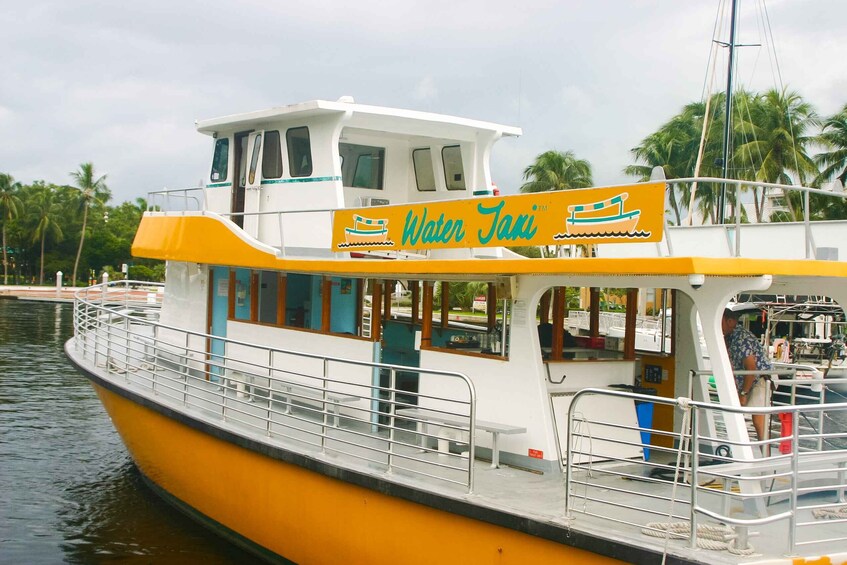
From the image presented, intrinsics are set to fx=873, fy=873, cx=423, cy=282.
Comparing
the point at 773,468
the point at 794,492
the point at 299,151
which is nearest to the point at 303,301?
the point at 299,151

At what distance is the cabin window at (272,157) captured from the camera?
10930 millimetres

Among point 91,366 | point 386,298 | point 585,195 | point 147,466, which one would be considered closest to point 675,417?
point 585,195

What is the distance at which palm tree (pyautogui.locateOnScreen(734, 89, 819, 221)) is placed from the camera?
3416cm

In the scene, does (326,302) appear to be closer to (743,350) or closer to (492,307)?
(492,307)

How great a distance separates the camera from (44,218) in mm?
65312

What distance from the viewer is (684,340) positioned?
28.6 feet

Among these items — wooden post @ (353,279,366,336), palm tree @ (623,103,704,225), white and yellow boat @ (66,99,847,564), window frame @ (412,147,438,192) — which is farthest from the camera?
palm tree @ (623,103,704,225)

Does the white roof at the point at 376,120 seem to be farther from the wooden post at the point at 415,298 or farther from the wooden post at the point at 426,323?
the wooden post at the point at 426,323

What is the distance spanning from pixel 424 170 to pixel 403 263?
3944 millimetres

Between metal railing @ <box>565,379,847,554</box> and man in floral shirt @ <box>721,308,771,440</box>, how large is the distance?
31 cm

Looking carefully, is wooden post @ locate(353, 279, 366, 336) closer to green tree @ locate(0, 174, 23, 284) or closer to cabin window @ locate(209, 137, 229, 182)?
cabin window @ locate(209, 137, 229, 182)

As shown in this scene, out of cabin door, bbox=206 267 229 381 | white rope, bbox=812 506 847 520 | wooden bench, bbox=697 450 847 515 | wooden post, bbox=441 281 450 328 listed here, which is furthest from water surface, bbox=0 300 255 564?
white rope, bbox=812 506 847 520

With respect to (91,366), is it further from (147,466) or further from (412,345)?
(412,345)

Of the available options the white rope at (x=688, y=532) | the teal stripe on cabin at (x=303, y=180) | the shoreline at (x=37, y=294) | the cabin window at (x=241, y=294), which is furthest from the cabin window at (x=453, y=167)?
the shoreline at (x=37, y=294)
